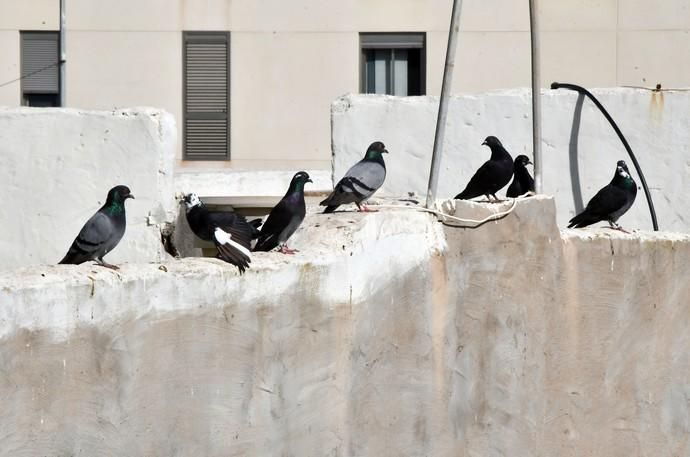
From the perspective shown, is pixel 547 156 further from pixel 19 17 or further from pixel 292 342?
pixel 19 17

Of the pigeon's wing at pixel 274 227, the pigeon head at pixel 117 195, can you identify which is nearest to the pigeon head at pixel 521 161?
the pigeon's wing at pixel 274 227

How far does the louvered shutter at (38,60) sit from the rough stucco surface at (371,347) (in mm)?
7688

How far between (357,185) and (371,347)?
59.1 inches

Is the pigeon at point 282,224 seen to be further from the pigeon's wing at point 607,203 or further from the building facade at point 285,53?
the building facade at point 285,53

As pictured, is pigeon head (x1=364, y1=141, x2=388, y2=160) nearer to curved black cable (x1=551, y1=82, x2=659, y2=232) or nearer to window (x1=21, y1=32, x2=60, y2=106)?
curved black cable (x1=551, y1=82, x2=659, y2=232)

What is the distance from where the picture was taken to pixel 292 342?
7.34 metres

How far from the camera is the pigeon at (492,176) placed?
10195 millimetres

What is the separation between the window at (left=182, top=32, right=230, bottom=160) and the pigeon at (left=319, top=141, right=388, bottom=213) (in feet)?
20.3

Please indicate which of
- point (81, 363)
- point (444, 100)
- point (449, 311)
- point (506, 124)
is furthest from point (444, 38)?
point (81, 363)

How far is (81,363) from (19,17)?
972 cm

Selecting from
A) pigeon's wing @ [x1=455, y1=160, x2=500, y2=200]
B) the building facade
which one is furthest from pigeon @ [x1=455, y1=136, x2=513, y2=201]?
the building facade

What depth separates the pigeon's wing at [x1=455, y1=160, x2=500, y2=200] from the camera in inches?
402

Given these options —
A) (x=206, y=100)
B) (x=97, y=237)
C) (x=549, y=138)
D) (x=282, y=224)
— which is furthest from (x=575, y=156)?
(x=206, y=100)

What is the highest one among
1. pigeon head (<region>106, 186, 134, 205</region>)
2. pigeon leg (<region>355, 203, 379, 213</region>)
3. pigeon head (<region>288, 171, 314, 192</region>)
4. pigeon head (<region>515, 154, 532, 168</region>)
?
pigeon head (<region>515, 154, 532, 168</region>)
